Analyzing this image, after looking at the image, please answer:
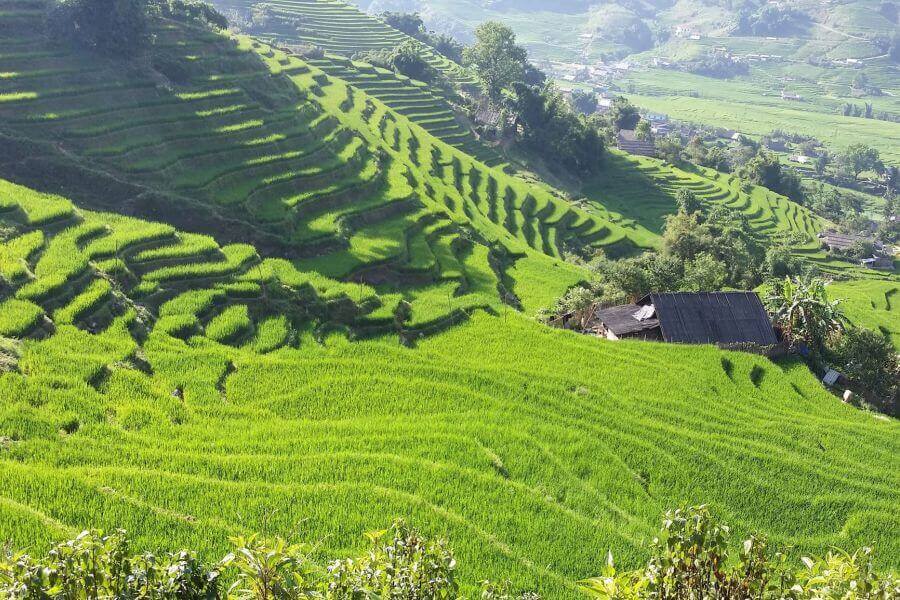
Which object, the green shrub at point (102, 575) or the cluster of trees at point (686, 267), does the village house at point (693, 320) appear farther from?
the green shrub at point (102, 575)

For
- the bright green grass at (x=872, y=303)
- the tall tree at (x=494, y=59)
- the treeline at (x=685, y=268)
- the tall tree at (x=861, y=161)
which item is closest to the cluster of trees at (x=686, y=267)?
the treeline at (x=685, y=268)

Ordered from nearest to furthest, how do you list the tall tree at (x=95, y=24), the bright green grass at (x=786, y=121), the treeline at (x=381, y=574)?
1. the treeline at (x=381, y=574)
2. the tall tree at (x=95, y=24)
3. the bright green grass at (x=786, y=121)

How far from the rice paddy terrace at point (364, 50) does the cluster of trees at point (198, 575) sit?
4604 centimetres

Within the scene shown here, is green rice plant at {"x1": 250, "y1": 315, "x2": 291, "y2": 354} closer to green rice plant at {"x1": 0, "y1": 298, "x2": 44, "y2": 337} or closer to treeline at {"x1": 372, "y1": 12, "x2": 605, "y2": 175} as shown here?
green rice plant at {"x1": 0, "y1": 298, "x2": 44, "y2": 337}

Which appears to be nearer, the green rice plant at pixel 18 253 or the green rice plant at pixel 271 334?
the green rice plant at pixel 18 253

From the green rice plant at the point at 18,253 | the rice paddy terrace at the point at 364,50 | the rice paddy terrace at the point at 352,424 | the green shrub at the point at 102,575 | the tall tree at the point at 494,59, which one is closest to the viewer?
the green shrub at the point at 102,575

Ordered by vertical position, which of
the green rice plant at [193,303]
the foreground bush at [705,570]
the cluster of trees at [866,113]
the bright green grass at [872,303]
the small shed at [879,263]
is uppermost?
the cluster of trees at [866,113]

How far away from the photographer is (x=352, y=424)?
12.7 meters

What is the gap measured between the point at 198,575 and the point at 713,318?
69.8 feet

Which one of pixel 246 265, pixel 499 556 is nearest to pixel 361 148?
pixel 246 265

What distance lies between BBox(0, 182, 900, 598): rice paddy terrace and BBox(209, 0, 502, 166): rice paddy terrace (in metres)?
33.5

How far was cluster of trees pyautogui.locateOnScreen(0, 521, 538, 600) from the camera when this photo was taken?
4.07 m

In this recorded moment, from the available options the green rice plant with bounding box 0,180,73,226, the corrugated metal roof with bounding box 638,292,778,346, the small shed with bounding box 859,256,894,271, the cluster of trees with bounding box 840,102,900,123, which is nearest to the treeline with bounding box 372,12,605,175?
the small shed with bounding box 859,256,894,271

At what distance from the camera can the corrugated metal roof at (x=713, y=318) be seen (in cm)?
2162
